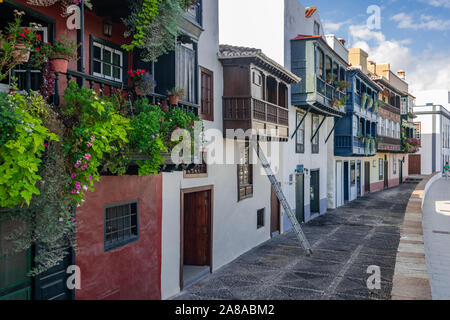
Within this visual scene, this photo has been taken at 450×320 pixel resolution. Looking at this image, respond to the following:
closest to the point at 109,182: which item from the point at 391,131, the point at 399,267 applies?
the point at 399,267

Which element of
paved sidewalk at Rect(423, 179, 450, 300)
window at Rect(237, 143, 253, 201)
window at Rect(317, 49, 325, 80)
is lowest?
paved sidewalk at Rect(423, 179, 450, 300)

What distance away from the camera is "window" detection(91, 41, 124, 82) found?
26.2 ft

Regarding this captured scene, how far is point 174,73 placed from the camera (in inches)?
350

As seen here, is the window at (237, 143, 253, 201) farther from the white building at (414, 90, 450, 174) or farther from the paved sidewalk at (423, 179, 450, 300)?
the white building at (414, 90, 450, 174)

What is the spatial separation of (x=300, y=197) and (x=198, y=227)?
973 cm

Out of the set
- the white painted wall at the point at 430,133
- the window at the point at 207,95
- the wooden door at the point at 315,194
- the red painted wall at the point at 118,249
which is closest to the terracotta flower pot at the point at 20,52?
the red painted wall at the point at 118,249

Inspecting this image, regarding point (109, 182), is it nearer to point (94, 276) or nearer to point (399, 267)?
point (94, 276)

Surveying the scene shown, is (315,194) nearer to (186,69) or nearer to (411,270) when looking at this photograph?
(186,69)

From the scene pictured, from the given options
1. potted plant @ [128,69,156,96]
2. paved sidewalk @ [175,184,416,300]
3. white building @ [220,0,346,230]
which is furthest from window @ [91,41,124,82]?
white building @ [220,0,346,230]

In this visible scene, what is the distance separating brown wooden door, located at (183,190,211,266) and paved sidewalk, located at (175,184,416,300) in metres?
0.76

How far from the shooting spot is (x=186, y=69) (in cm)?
952

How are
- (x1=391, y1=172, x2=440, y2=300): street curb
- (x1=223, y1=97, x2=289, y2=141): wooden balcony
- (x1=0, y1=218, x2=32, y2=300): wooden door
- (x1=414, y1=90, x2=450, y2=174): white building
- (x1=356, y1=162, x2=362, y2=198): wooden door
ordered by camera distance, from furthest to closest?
(x1=414, y1=90, x2=450, y2=174): white building
(x1=356, y1=162, x2=362, y2=198): wooden door
(x1=223, y1=97, x2=289, y2=141): wooden balcony
(x1=391, y1=172, x2=440, y2=300): street curb
(x1=0, y1=218, x2=32, y2=300): wooden door

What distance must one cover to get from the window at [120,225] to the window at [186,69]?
2854 millimetres
